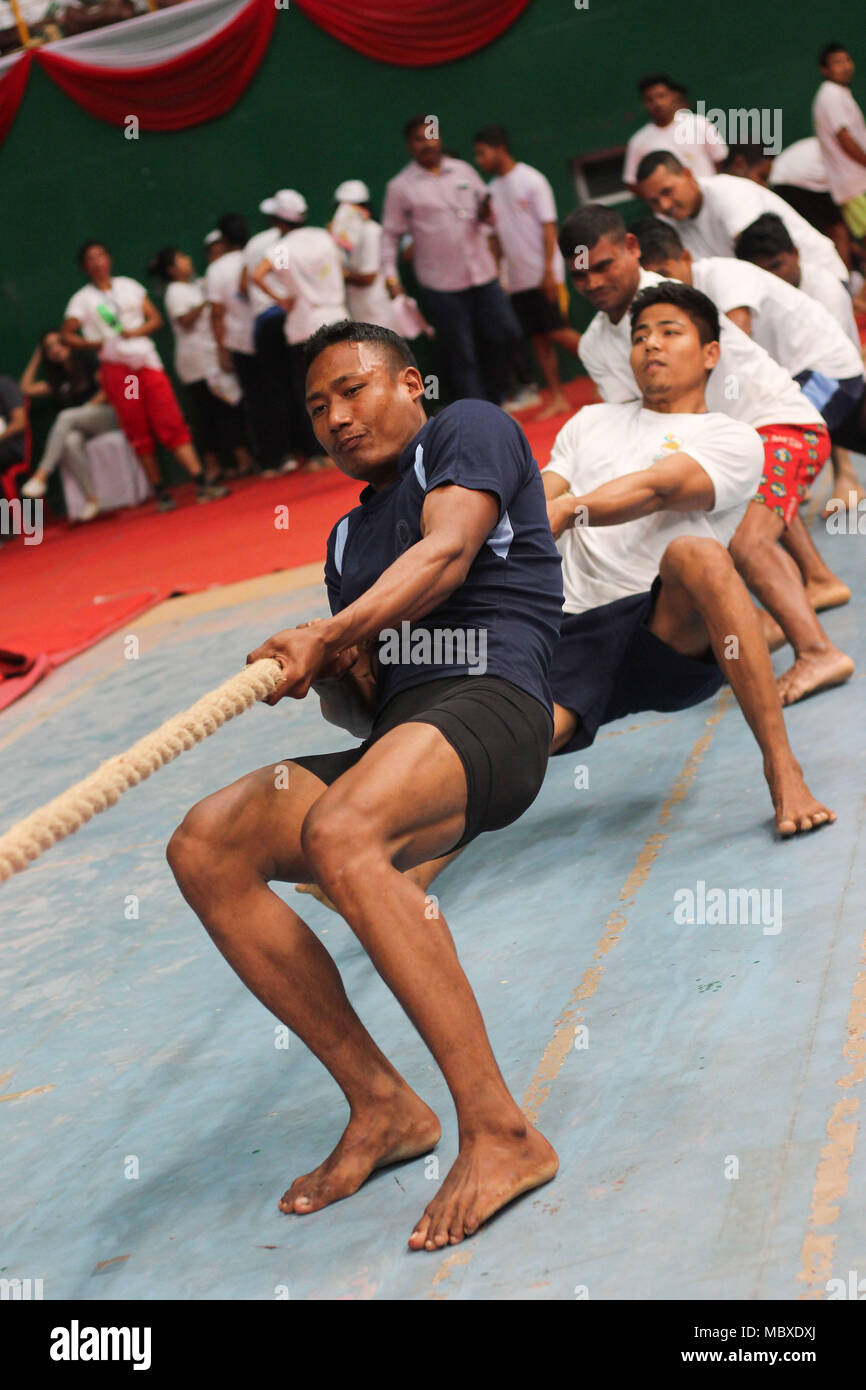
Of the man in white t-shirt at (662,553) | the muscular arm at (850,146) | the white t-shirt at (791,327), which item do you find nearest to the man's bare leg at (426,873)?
the man in white t-shirt at (662,553)

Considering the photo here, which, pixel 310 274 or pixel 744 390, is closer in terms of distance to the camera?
pixel 744 390

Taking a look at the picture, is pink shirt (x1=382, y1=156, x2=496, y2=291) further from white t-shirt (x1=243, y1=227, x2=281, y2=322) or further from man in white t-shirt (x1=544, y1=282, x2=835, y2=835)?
man in white t-shirt (x1=544, y1=282, x2=835, y2=835)

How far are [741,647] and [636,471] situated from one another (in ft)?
1.64

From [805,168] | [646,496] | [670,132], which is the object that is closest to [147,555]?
[670,132]

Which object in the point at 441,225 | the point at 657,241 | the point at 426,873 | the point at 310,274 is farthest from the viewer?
the point at 441,225

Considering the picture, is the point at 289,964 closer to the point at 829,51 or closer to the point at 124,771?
the point at 124,771

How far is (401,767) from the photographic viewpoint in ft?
7.31

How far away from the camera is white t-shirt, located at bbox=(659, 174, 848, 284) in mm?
5457

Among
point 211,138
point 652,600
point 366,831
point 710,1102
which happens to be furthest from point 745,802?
point 211,138

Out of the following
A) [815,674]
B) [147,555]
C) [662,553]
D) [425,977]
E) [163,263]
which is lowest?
[147,555]

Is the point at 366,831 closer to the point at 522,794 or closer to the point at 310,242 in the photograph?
the point at 522,794

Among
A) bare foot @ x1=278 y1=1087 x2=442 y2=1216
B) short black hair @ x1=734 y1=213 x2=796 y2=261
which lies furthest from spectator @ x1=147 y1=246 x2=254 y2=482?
bare foot @ x1=278 y1=1087 x2=442 y2=1216

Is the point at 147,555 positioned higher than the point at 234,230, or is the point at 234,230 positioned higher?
the point at 234,230

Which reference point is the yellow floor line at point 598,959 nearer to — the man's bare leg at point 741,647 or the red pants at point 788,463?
the man's bare leg at point 741,647
